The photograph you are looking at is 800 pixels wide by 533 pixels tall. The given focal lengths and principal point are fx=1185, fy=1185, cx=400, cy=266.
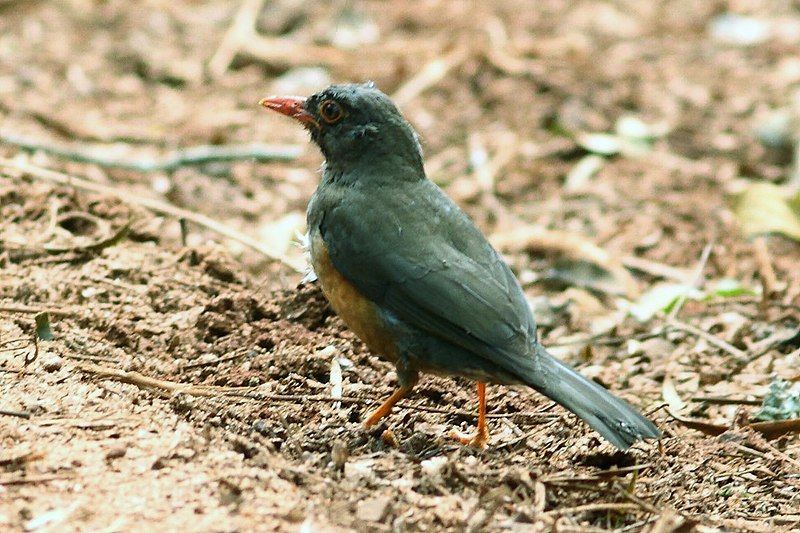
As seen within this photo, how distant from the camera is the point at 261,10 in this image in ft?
36.9

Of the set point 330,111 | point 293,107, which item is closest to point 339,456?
point 330,111

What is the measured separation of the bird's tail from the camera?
4.36 m

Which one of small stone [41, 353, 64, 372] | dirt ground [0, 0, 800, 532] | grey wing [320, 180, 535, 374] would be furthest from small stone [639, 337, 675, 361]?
small stone [41, 353, 64, 372]

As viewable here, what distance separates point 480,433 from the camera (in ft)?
15.4

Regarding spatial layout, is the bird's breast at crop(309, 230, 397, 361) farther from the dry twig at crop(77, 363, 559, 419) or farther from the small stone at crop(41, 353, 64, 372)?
the small stone at crop(41, 353, 64, 372)

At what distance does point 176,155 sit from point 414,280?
3.86 metres

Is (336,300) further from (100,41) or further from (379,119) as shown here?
(100,41)

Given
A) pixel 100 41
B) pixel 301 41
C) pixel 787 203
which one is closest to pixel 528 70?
pixel 301 41

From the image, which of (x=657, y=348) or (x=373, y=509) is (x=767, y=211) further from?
(x=373, y=509)

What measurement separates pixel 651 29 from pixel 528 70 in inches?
81.7

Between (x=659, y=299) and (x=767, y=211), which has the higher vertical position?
(x=767, y=211)

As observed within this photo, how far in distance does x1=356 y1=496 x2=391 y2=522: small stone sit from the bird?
0.86m

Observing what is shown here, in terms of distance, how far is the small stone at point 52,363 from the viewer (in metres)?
4.61

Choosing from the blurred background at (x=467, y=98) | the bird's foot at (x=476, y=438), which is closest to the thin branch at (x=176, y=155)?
the blurred background at (x=467, y=98)
